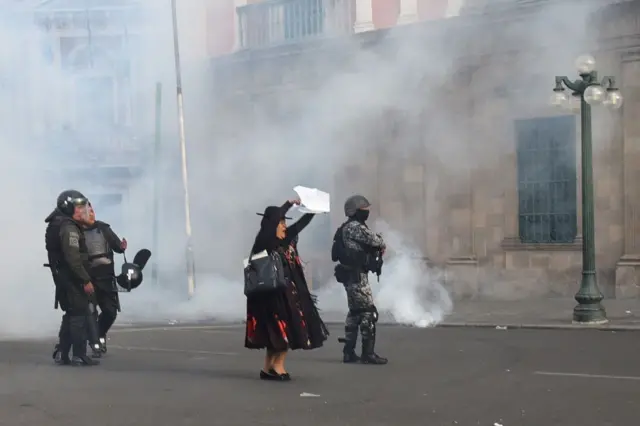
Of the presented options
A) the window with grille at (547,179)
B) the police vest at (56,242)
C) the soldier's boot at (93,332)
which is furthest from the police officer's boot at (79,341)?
the window with grille at (547,179)

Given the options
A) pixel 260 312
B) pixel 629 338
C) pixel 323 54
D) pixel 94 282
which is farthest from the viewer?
pixel 323 54

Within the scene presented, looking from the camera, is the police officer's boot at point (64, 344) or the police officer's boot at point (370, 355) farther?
the police officer's boot at point (64, 344)

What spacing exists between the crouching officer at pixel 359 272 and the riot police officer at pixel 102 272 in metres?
2.25

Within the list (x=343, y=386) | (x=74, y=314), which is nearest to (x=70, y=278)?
(x=74, y=314)

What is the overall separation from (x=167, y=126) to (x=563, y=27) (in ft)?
20.2

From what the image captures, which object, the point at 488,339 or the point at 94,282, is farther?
the point at 488,339

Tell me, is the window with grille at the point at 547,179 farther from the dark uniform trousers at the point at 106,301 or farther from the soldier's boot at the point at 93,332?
the soldier's boot at the point at 93,332

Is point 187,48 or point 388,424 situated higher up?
point 187,48

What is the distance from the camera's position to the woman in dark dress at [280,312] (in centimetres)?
791

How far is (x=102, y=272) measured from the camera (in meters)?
10.0

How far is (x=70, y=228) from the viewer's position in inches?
365

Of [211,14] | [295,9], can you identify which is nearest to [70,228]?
[211,14]

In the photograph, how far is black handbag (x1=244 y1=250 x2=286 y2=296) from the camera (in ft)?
25.7

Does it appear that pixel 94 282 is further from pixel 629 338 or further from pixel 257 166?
pixel 257 166
